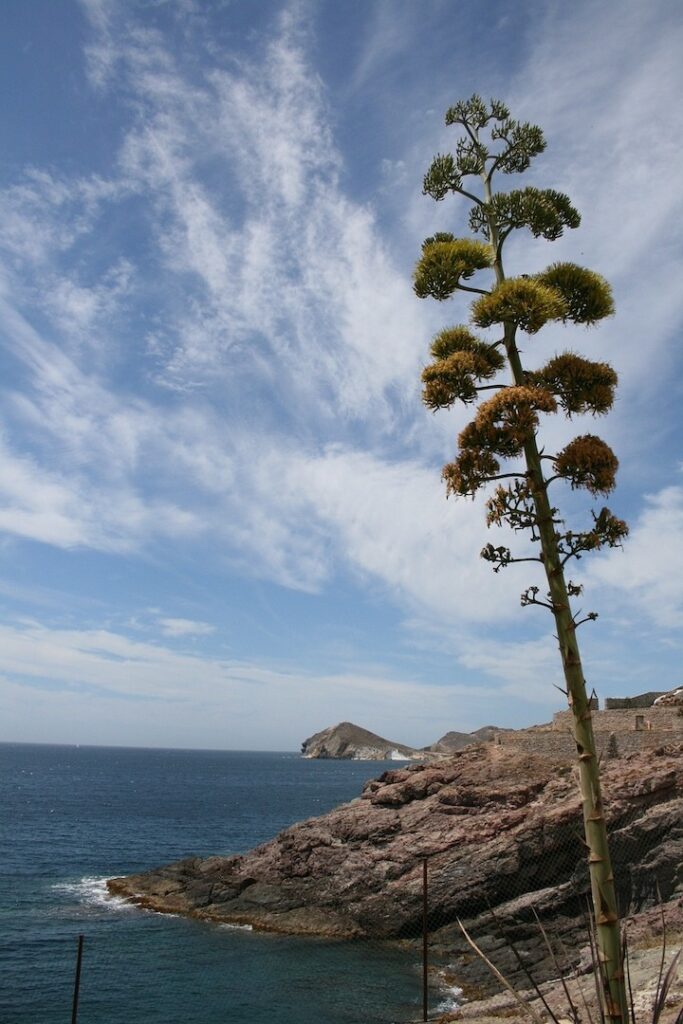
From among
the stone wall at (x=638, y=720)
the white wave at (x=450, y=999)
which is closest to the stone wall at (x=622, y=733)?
the stone wall at (x=638, y=720)

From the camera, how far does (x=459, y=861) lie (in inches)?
1319

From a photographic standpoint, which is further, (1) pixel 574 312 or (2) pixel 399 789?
(2) pixel 399 789

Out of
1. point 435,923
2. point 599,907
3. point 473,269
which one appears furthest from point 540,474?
point 435,923

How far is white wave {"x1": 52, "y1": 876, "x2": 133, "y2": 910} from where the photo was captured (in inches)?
1631

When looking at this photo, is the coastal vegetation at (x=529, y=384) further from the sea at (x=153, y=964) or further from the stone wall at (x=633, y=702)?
the stone wall at (x=633, y=702)

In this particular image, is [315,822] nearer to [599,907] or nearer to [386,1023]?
[386,1023]

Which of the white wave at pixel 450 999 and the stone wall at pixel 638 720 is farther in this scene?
the stone wall at pixel 638 720

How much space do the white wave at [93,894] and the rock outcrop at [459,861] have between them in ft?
2.90

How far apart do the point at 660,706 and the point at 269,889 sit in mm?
23739

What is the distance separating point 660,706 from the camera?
4028cm

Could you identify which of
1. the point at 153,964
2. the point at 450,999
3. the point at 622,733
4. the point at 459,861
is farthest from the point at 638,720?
the point at 153,964

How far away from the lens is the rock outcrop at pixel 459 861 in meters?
29.2

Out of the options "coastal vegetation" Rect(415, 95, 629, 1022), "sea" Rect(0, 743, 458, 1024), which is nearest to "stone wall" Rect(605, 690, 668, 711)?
"sea" Rect(0, 743, 458, 1024)

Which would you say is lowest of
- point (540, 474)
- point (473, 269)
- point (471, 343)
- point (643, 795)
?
point (643, 795)
